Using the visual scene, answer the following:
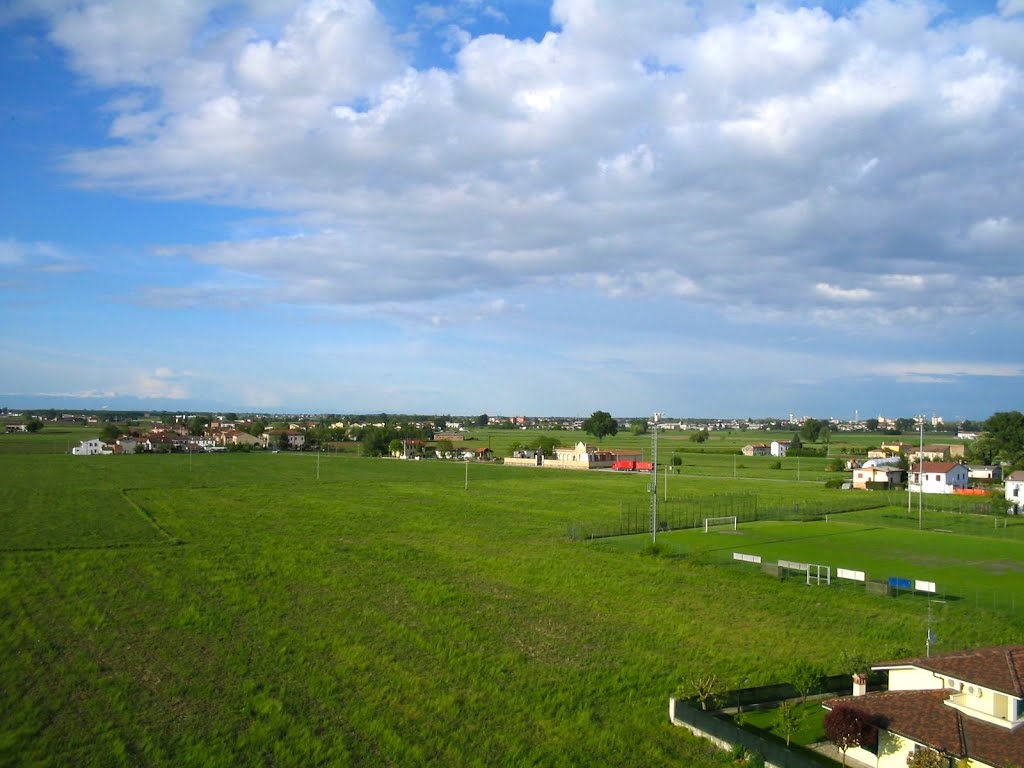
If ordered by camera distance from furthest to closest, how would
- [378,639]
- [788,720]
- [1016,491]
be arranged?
[1016,491] < [378,639] < [788,720]

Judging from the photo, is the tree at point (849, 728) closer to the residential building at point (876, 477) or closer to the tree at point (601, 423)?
the residential building at point (876, 477)

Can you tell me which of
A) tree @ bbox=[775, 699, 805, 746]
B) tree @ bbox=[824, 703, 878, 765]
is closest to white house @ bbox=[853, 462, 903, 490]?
tree @ bbox=[775, 699, 805, 746]

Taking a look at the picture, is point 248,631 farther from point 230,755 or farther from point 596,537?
point 596,537

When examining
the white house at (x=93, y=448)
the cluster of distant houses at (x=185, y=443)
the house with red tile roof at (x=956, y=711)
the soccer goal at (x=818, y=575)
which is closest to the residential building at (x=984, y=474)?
the soccer goal at (x=818, y=575)

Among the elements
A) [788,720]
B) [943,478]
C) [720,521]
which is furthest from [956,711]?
[943,478]

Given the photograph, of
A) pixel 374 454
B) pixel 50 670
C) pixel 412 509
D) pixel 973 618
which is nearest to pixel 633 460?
pixel 374 454

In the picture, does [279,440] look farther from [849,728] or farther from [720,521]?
[849,728]
